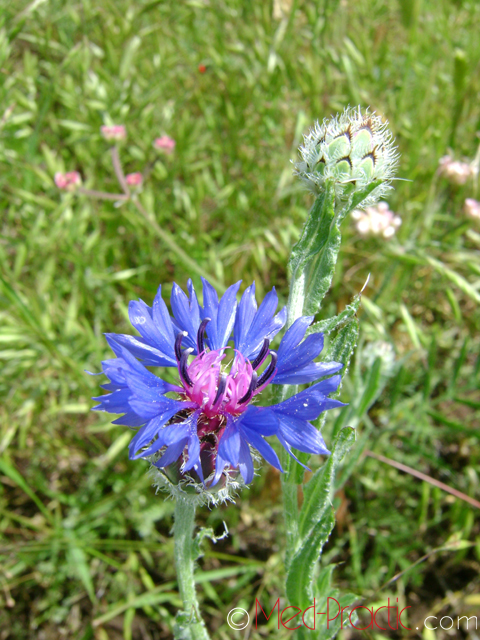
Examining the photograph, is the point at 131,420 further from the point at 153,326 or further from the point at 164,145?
the point at 164,145

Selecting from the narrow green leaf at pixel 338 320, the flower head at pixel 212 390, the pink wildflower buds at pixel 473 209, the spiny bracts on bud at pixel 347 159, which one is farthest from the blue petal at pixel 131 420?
the pink wildflower buds at pixel 473 209

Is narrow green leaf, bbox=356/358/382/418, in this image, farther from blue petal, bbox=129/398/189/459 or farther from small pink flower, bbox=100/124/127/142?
small pink flower, bbox=100/124/127/142

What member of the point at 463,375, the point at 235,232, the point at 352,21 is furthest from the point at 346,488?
the point at 352,21

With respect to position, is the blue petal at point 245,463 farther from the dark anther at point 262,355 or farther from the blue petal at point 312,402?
the dark anther at point 262,355

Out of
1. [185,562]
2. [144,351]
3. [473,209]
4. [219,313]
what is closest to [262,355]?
[219,313]

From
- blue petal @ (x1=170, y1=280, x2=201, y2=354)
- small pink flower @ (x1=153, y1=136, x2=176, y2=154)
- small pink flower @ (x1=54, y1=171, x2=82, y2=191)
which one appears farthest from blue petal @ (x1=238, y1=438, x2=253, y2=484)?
small pink flower @ (x1=153, y1=136, x2=176, y2=154)

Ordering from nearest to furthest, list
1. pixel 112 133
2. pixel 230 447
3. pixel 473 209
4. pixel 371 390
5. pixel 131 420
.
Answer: pixel 230 447 < pixel 131 420 < pixel 371 390 < pixel 112 133 < pixel 473 209
